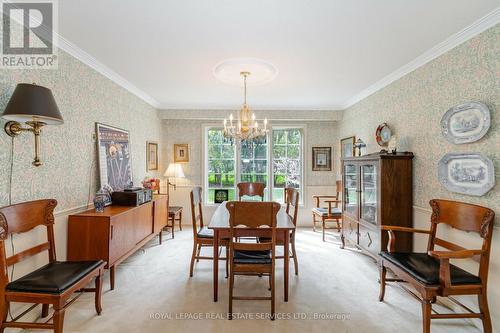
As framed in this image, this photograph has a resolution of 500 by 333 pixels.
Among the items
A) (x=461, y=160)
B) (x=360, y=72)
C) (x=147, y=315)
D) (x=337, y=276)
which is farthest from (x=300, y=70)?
(x=147, y=315)

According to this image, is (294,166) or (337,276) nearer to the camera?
(337,276)

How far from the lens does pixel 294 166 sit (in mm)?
5461

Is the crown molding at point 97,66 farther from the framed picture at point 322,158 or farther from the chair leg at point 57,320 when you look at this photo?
the framed picture at point 322,158

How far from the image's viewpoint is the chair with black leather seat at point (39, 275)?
167 centimetres

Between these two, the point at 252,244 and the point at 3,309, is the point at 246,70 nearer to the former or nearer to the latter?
the point at 252,244

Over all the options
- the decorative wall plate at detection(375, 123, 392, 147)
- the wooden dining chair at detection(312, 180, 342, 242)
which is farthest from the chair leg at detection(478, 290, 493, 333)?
the wooden dining chair at detection(312, 180, 342, 242)

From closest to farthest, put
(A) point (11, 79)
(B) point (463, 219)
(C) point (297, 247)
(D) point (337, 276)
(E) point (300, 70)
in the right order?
1. (A) point (11, 79)
2. (B) point (463, 219)
3. (D) point (337, 276)
4. (E) point (300, 70)
5. (C) point (297, 247)

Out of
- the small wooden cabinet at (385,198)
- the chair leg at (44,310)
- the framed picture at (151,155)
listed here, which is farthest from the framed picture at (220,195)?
the chair leg at (44,310)

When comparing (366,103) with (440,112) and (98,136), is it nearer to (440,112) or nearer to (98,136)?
(440,112)

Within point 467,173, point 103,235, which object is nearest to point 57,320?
point 103,235

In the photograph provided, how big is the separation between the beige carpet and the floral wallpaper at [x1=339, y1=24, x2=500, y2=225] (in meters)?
1.12

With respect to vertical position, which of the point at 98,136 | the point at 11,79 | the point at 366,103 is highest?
the point at 366,103

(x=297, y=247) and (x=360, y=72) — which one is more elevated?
(x=360, y=72)

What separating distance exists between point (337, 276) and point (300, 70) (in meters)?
2.55
